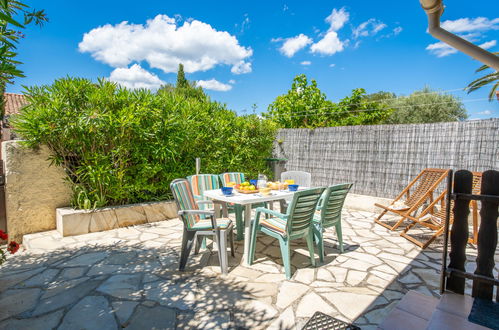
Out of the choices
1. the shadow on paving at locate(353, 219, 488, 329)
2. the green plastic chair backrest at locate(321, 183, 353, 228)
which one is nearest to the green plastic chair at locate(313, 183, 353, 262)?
the green plastic chair backrest at locate(321, 183, 353, 228)

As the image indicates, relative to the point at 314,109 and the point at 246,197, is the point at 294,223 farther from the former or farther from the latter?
the point at 314,109

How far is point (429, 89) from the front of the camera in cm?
2138

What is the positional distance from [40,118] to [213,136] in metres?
3.38

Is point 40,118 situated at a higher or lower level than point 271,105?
lower

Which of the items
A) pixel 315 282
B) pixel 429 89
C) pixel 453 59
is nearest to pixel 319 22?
pixel 453 59

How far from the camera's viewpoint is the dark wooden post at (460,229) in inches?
59.6

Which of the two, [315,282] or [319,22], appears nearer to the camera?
[315,282]

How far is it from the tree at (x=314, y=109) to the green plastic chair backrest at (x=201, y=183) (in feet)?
49.2

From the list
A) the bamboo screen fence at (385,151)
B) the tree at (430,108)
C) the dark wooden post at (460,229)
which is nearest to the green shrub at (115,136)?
the bamboo screen fence at (385,151)

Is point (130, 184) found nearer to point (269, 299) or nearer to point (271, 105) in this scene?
point (269, 299)

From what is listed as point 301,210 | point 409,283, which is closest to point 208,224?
point 301,210

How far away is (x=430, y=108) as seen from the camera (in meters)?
20.2

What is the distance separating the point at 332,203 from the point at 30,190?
491cm

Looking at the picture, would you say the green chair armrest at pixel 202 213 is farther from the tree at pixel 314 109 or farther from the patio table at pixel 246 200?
the tree at pixel 314 109
